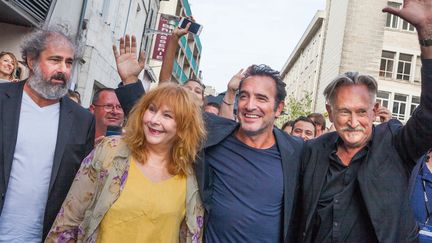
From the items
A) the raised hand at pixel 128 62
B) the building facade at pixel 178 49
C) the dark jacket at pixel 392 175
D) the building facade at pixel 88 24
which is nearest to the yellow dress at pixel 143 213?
the dark jacket at pixel 392 175

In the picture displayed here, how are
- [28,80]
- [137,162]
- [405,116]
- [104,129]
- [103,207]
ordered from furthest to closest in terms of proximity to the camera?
[405,116] < [104,129] < [28,80] < [137,162] < [103,207]

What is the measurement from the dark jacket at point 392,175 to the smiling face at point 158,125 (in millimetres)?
1047

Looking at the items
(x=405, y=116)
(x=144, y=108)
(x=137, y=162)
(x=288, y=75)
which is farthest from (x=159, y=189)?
(x=288, y=75)

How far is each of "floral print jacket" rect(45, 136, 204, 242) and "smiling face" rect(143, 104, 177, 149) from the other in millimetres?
191

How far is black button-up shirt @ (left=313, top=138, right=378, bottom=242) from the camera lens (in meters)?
2.66

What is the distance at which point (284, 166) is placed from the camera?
3.12 m

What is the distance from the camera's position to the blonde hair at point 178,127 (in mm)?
2900

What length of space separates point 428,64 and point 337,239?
1180 mm

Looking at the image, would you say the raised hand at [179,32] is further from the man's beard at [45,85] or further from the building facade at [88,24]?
the man's beard at [45,85]

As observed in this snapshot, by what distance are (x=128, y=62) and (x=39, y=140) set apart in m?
1.09

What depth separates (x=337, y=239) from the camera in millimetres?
2672

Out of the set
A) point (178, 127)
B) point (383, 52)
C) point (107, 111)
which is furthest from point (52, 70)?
point (383, 52)

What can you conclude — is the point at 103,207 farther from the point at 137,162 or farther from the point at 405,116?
the point at 405,116

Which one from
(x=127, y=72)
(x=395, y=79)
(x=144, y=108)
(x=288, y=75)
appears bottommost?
(x=144, y=108)
